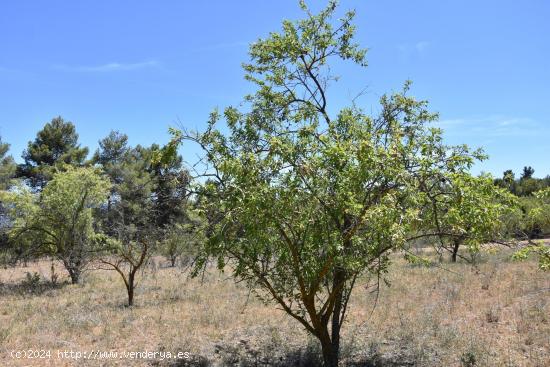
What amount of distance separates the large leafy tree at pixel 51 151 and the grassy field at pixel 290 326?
28.0 m

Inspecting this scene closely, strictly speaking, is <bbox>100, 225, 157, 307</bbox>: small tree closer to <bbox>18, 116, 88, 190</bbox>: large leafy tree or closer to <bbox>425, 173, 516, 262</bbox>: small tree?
<bbox>425, 173, 516, 262</bbox>: small tree

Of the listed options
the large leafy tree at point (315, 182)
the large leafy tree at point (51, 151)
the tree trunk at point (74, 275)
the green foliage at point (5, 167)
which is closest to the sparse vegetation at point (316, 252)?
the large leafy tree at point (315, 182)

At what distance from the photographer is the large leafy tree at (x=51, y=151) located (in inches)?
1650

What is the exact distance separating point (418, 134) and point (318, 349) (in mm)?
4816

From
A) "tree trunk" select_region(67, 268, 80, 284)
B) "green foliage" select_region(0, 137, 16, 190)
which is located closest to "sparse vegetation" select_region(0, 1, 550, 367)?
"tree trunk" select_region(67, 268, 80, 284)

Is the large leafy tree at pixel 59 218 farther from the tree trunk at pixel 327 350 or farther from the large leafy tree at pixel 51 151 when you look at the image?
the large leafy tree at pixel 51 151

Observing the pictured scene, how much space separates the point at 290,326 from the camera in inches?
448

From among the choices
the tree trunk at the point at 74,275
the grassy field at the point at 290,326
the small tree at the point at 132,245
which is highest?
the small tree at the point at 132,245

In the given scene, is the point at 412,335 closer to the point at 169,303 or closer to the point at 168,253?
the point at 169,303

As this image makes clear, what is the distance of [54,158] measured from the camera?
43.1m

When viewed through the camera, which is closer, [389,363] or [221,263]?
[221,263]

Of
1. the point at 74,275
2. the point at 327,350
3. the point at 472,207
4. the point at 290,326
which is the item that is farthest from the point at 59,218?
the point at 472,207

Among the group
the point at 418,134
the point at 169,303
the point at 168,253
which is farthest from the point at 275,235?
the point at 168,253

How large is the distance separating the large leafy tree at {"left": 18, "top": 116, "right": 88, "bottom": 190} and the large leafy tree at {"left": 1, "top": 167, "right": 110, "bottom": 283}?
66.2 feet
